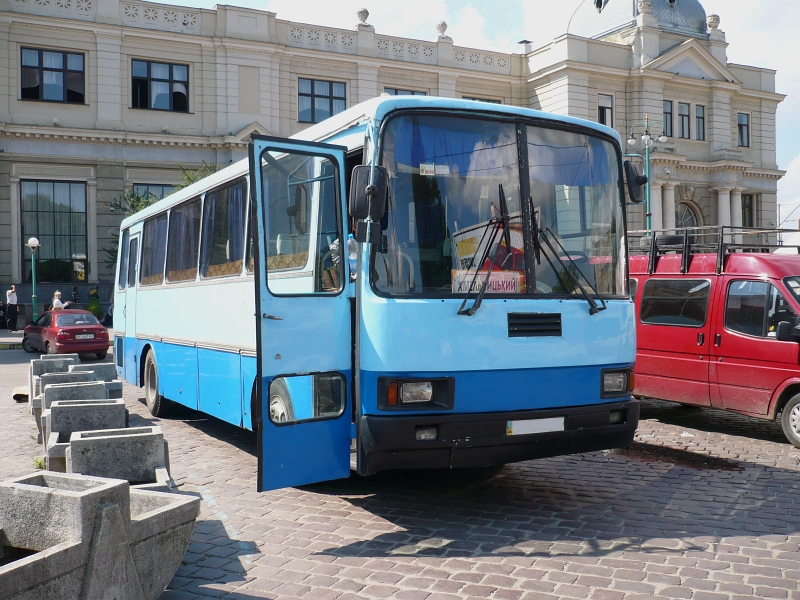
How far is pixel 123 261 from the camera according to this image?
13906 mm

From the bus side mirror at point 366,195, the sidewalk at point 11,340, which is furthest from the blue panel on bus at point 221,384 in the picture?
the sidewalk at point 11,340

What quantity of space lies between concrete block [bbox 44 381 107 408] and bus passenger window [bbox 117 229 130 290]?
459 cm

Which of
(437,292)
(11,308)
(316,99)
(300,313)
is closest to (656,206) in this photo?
(316,99)

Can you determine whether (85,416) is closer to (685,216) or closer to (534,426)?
(534,426)

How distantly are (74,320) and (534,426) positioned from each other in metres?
20.1

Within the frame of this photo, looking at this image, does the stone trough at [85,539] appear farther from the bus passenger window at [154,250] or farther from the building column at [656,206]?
the building column at [656,206]

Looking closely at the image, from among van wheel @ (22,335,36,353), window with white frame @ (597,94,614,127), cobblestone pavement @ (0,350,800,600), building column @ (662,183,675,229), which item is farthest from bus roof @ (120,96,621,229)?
building column @ (662,183,675,229)

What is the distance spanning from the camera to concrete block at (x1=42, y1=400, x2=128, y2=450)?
7.48m

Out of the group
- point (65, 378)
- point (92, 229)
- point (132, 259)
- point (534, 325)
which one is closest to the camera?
point (534, 325)

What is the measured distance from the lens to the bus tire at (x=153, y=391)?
455 inches

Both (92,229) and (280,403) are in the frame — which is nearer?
(280,403)

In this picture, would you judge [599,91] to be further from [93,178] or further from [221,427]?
[221,427]

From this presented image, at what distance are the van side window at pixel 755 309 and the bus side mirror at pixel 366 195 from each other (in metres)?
5.71

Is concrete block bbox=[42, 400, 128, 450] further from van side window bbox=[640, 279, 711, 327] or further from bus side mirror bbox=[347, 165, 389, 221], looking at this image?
van side window bbox=[640, 279, 711, 327]
